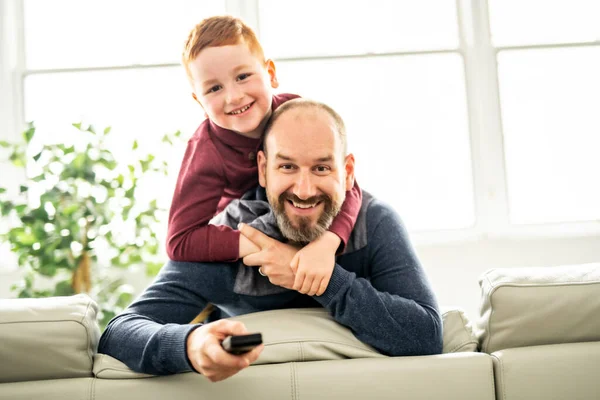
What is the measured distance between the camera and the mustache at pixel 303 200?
169cm

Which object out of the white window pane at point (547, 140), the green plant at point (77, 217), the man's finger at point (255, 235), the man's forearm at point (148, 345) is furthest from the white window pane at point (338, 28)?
the man's forearm at point (148, 345)

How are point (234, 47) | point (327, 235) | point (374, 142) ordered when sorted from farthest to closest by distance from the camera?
1. point (374, 142)
2. point (234, 47)
3. point (327, 235)

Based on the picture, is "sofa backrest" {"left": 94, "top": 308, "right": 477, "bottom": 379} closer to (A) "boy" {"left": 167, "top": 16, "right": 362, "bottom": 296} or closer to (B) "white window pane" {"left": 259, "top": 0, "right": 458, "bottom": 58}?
(A) "boy" {"left": 167, "top": 16, "right": 362, "bottom": 296}

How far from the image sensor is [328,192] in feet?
5.55

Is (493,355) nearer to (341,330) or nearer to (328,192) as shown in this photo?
(341,330)

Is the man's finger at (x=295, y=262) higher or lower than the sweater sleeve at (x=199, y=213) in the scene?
lower

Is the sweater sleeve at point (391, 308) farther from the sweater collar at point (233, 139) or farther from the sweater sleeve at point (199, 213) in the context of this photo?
the sweater collar at point (233, 139)

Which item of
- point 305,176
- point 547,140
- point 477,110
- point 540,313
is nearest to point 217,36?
point 305,176

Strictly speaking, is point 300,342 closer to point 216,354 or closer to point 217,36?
point 216,354

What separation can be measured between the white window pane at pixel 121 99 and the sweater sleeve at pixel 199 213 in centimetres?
212

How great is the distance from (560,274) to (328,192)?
22.6 inches

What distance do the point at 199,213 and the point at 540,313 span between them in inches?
33.1

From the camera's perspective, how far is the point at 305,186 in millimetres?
1673

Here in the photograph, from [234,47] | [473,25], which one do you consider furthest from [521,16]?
[234,47]
